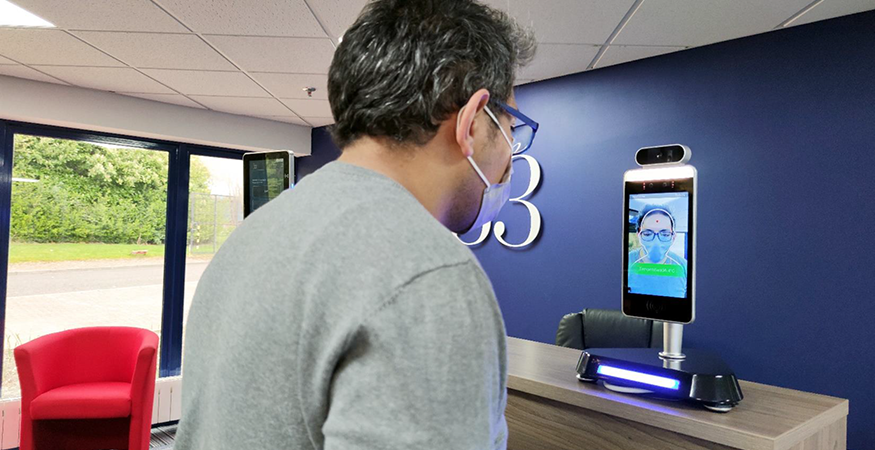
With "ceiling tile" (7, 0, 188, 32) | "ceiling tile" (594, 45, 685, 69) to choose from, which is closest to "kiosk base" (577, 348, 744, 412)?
"ceiling tile" (594, 45, 685, 69)

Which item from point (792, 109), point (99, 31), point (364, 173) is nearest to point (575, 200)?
point (792, 109)

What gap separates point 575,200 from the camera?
3.55 m

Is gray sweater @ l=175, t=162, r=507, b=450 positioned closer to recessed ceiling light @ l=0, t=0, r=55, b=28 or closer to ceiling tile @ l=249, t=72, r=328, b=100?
recessed ceiling light @ l=0, t=0, r=55, b=28

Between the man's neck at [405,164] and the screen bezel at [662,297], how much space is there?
838mm

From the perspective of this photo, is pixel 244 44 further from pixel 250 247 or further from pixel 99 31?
pixel 250 247

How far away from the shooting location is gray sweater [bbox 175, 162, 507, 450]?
1.46ft

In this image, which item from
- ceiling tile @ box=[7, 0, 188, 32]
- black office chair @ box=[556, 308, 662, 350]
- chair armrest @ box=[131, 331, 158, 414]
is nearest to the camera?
ceiling tile @ box=[7, 0, 188, 32]

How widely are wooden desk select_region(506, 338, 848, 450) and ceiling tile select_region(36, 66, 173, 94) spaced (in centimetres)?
347

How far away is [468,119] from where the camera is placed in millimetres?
655

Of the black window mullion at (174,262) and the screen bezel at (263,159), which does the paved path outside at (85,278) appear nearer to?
the black window mullion at (174,262)

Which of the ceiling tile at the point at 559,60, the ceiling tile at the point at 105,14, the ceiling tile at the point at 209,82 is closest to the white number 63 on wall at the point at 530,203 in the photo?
the ceiling tile at the point at 559,60

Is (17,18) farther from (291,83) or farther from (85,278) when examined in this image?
(85,278)

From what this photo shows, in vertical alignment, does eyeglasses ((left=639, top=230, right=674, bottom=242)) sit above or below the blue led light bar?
above

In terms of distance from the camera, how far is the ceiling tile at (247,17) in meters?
2.50
